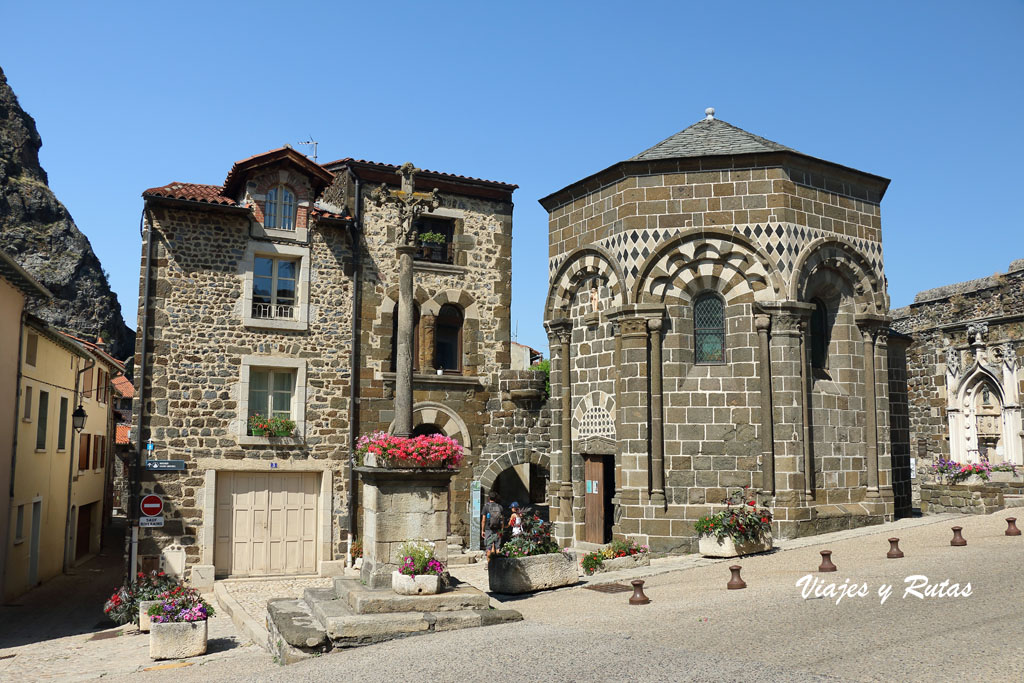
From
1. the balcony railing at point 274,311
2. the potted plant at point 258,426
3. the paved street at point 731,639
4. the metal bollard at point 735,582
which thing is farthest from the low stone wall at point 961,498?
the balcony railing at point 274,311

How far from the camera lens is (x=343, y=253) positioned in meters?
18.0

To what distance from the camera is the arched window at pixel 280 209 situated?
17.5m

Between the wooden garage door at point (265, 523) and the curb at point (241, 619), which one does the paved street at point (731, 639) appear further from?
the wooden garage door at point (265, 523)

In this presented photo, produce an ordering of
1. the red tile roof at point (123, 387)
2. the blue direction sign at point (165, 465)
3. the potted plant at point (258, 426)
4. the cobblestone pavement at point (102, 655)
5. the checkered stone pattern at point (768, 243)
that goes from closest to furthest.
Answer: the cobblestone pavement at point (102, 655) → the checkered stone pattern at point (768, 243) → the blue direction sign at point (165, 465) → the potted plant at point (258, 426) → the red tile roof at point (123, 387)

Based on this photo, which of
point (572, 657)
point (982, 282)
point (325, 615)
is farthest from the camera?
point (982, 282)

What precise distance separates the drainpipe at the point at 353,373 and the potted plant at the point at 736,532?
7767mm

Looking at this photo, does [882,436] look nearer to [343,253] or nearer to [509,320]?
[509,320]

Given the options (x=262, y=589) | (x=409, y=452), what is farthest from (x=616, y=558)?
(x=262, y=589)

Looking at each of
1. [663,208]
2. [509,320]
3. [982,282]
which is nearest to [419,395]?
[509,320]

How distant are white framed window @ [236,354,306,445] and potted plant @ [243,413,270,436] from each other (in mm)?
116

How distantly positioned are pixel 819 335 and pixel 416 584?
957 cm

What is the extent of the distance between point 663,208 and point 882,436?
590cm

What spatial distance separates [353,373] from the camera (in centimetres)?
1772

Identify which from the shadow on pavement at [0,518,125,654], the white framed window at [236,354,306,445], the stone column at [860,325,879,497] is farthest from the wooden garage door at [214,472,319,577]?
the stone column at [860,325,879,497]
